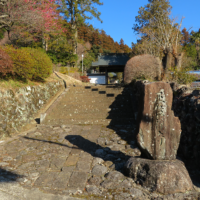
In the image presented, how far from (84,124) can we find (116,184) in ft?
11.7

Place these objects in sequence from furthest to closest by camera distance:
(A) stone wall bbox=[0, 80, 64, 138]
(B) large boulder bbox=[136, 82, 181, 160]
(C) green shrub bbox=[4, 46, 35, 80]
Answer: (C) green shrub bbox=[4, 46, 35, 80], (A) stone wall bbox=[0, 80, 64, 138], (B) large boulder bbox=[136, 82, 181, 160]

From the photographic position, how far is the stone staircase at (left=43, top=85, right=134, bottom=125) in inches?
255

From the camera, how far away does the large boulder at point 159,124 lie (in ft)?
9.72

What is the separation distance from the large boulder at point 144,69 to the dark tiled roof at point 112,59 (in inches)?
408

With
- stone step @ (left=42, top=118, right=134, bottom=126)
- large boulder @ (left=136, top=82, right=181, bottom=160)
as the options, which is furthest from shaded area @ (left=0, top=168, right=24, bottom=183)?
stone step @ (left=42, top=118, right=134, bottom=126)

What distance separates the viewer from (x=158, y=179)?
270 cm

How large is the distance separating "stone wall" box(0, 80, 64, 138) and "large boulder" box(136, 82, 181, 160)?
4.44 meters

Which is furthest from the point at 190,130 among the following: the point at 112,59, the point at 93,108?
the point at 112,59

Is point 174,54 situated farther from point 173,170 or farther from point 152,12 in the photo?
point 152,12

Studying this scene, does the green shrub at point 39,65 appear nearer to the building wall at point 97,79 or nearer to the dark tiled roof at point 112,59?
the dark tiled roof at point 112,59

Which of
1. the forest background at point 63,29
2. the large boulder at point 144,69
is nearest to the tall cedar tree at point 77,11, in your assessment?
the forest background at point 63,29

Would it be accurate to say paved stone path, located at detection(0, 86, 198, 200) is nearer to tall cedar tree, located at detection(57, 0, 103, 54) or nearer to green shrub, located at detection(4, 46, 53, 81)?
green shrub, located at detection(4, 46, 53, 81)

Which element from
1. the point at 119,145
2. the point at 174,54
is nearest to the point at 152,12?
the point at 174,54

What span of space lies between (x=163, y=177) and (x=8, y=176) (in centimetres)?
278
